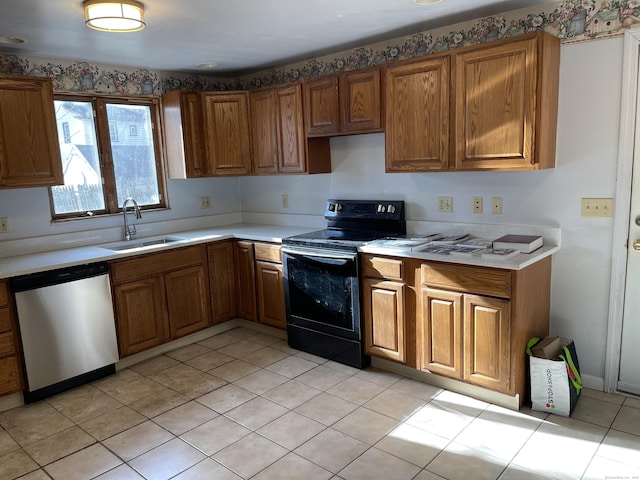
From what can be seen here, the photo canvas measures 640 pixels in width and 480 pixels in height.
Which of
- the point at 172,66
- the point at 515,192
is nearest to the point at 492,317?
the point at 515,192

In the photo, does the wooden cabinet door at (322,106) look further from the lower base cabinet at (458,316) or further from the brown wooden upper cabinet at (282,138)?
the lower base cabinet at (458,316)

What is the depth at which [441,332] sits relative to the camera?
290 cm

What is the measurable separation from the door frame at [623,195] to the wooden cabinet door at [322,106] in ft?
5.97

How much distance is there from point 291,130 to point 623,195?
238cm

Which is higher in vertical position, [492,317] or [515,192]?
[515,192]

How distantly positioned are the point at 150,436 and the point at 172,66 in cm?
296

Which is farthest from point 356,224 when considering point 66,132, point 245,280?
point 66,132

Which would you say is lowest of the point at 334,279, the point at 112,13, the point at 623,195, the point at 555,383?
the point at 555,383

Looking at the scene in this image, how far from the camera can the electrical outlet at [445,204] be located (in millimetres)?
3350

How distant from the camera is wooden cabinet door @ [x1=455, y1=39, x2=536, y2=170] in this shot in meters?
2.62

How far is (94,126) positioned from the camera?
3863 mm

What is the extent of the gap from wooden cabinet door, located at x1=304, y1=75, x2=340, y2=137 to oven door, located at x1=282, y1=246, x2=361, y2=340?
952 millimetres

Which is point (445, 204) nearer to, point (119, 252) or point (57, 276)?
point (119, 252)

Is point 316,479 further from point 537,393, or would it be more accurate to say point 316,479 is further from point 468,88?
point 468,88
